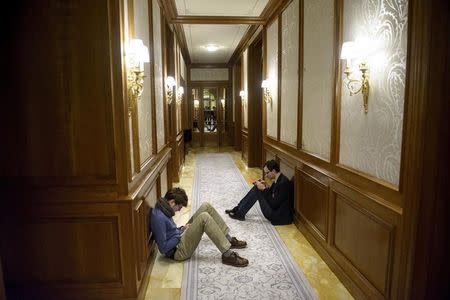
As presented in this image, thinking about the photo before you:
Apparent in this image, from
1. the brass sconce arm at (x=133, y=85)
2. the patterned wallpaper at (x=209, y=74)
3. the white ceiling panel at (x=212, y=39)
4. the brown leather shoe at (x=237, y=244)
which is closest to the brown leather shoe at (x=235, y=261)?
the brown leather shoe at (x=237, y=244)

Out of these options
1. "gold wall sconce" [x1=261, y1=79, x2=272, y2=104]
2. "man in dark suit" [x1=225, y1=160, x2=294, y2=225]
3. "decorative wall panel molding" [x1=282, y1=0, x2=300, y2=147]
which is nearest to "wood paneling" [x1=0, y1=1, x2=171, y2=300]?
"man in dark suit" [x1=225, y1=160, x2=294, y2=225]

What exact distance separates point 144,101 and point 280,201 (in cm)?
203

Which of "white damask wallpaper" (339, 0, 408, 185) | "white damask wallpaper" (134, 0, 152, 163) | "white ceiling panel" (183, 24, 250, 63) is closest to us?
"white damask wallpaper" (339, 0, 408, 185)

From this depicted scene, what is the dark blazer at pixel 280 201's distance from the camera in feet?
13.3

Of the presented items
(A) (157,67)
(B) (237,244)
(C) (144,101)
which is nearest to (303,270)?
(B) (237,244)

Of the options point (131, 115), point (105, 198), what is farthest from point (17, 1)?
point (105, 198)

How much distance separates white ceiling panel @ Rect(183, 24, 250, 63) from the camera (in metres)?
6.93

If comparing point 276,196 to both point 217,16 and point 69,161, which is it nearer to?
point 69,161

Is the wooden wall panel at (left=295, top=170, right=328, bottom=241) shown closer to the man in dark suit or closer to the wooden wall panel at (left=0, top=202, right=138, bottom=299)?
the man in dark suit

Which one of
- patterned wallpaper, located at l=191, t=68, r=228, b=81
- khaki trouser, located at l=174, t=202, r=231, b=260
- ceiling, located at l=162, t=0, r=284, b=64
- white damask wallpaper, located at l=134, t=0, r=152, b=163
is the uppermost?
ceiling, located at l=162, t=0, r=284, b=64

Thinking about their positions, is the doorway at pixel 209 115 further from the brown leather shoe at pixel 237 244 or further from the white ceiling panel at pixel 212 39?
the brown leather shoe at pixel 237 244

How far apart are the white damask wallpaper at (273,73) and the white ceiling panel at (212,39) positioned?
1.57 m

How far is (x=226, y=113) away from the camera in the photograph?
1203 cm

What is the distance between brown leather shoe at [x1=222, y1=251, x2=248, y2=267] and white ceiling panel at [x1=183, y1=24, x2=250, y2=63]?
5038 mm
